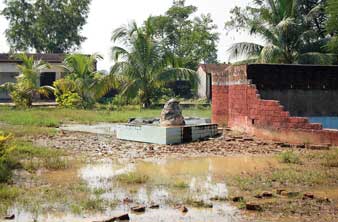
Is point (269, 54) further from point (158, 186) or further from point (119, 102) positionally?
point (158, 186)

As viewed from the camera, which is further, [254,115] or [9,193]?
[254,115]

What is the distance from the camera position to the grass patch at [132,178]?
8391 mm

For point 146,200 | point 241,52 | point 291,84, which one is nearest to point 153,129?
point 291,84

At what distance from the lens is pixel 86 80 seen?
2836cm

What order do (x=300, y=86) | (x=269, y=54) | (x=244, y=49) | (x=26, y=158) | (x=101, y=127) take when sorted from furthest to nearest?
(x=244, y=49) < (x=269, y=54) < (x=101, y=127) < (x=300, y=86) < (x=26, y=158)

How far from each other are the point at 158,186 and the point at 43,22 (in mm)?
45012

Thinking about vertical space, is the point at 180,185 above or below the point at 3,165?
below

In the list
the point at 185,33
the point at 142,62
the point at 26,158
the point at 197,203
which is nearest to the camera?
the point at 197,203

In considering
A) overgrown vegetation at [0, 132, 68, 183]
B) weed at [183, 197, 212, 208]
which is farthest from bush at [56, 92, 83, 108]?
weed at [183, 197, 212, 208]

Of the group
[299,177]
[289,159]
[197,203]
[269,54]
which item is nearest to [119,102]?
[269,54]

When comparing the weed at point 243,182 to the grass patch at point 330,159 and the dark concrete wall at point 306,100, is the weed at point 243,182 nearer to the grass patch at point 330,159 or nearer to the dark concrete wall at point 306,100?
the grass patch at point 330,159

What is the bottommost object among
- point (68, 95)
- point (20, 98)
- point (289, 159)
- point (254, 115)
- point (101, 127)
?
point (289, 159)

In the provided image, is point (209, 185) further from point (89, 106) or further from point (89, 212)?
point (89, 106)

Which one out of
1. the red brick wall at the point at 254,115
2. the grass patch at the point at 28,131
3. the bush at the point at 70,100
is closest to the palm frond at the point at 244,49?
the red brick wall at the point at 254,115
